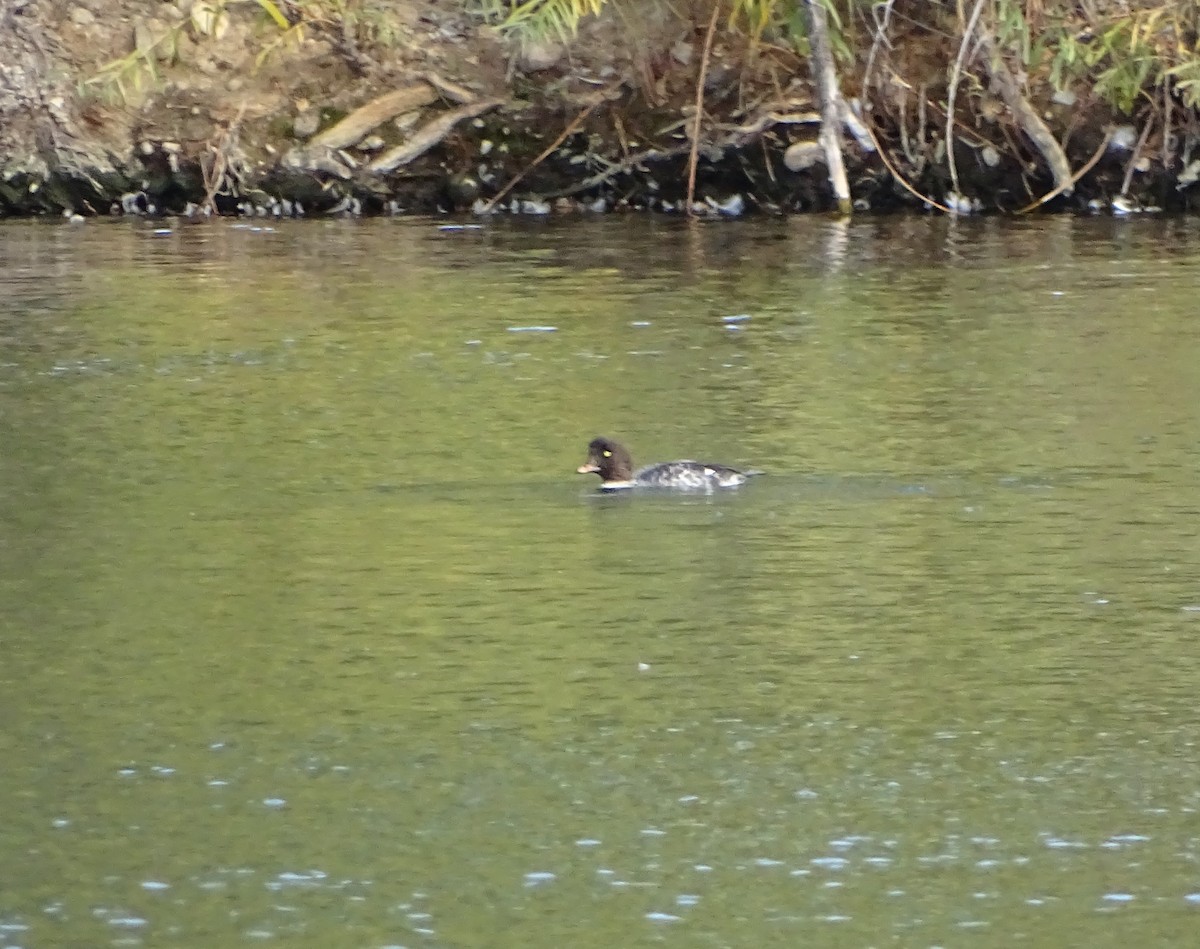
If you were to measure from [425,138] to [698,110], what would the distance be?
8.07ft

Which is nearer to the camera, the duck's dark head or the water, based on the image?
the water

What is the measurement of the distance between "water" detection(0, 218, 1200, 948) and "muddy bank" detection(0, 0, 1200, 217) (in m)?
5.21

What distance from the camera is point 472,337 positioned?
1532cm

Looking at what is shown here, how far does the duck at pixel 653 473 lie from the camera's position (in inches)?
438

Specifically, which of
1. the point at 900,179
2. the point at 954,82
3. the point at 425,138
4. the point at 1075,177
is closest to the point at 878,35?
the point at 954,82

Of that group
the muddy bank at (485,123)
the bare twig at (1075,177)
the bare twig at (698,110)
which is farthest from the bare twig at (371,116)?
the bare twig at (1075,177)

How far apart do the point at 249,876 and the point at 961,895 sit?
1.75 meters

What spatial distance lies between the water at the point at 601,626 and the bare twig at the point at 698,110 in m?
5.11

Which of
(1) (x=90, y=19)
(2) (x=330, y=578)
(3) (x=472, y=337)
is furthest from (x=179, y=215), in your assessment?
(2) (x=330, y=578)

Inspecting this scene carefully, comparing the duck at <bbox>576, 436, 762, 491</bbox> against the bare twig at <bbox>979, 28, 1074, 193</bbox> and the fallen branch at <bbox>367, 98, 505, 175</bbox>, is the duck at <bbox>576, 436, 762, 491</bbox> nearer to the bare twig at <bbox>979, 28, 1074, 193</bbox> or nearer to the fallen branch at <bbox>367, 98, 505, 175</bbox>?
the bare twig at <bbox>979, 28, 1074, 193</bbox>

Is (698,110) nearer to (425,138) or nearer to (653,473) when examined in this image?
(425,138)

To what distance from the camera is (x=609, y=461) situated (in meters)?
11.2

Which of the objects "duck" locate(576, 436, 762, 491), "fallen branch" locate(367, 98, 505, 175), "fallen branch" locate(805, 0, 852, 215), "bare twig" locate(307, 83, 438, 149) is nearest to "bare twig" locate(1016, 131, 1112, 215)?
"fallen branch" locate(805, 0, 852, 215)

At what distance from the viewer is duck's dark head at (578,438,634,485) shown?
11.2 m
